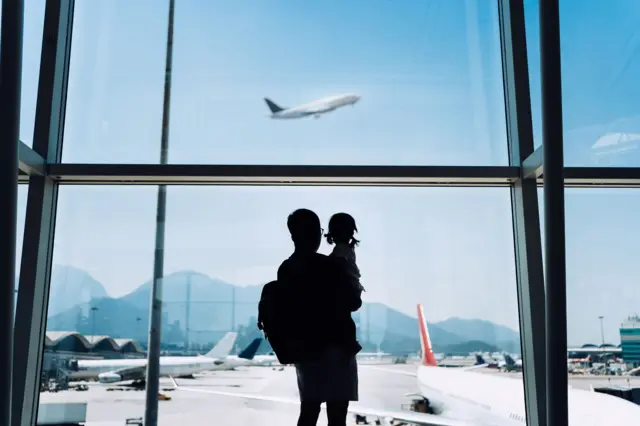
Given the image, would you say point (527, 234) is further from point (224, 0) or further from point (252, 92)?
point (224, 0)

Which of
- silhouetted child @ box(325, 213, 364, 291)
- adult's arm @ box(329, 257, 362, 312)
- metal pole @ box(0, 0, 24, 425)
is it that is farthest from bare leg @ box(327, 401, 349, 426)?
metal pole @ box(0, 0, 24, 425)

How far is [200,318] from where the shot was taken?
354cm

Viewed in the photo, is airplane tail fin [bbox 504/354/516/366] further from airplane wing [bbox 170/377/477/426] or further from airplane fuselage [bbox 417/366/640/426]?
airplane wing [bbox 170/377/477/426]

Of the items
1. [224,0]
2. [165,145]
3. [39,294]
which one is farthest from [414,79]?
[39,294]

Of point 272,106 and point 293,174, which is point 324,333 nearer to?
point 293,174

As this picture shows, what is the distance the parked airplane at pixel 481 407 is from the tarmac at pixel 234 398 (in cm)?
3

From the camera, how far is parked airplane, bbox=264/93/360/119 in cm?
369

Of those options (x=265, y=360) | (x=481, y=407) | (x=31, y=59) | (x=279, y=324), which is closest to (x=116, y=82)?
(x=31, y=59)

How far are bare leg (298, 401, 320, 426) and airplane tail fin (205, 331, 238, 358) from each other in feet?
4.42

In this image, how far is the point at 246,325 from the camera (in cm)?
355

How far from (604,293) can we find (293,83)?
2000 millimetres

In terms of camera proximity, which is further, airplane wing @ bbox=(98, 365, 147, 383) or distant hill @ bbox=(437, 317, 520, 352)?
distant hill @ bbox=(437, 317, 520, 352)

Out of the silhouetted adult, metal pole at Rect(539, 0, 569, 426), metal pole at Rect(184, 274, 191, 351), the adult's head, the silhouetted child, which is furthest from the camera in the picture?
metal pole at Rect(184, 274, 191, 351)

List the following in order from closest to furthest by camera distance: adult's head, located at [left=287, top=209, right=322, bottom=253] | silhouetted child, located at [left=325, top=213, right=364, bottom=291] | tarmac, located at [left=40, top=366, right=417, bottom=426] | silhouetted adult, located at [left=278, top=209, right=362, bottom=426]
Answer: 1. silhouetted adult, located at [left=278, top=209, right=362, bottom=426]
2. adult's head, located at [left=287, top=209, right=322, bottom=253]
3. silhouetted child, located at [left=325, top=213, right=364, bottom=291]
4. tarmac, located at [left=40, top=366, right=417, bottom=426]
